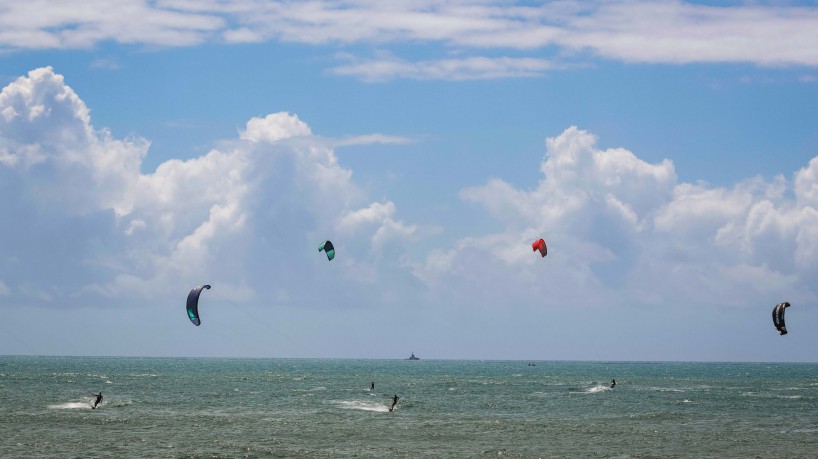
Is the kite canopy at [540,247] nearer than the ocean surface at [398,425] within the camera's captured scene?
No

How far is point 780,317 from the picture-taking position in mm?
48094

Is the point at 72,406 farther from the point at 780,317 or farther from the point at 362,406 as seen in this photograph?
the point at 780,317

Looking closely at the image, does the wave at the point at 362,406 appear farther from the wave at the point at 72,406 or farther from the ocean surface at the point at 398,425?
the wave at the point at 72,406

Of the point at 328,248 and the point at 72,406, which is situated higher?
the point at 328,248

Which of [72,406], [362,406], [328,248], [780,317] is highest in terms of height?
[328,248]

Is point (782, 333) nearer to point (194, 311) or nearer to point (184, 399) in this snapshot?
point (194, 311)

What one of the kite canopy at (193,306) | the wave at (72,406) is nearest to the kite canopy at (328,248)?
the kite canopy at (193,306)

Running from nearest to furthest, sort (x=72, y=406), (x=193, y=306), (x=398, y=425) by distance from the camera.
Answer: (x=398, y=425)
(x=193, y=306)
(x=72, y=406)

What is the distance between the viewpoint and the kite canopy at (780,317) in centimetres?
4704

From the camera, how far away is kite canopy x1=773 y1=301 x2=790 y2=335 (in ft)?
154

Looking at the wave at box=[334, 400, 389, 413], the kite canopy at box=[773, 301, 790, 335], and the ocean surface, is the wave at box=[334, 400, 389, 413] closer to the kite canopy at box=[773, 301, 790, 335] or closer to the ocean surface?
the ocean surface

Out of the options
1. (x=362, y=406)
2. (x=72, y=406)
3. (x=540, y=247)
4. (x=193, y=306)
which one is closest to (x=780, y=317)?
(x=540, y=247)

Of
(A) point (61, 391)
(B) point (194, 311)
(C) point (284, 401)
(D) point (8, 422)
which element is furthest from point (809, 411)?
(A) point (61, 391)

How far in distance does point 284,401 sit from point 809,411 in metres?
34.4
